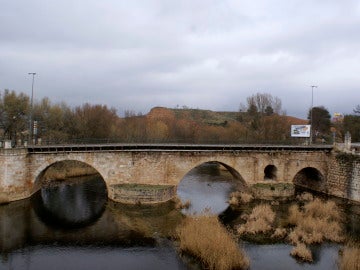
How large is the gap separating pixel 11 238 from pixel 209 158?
17.8 meters

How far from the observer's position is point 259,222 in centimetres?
2303

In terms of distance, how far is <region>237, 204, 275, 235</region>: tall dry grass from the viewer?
73.3 feet

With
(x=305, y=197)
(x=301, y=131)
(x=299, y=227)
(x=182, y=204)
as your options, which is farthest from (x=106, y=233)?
(x=301, y=131)

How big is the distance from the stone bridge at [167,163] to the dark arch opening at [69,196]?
142 cm

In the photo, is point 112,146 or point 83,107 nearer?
point 112,146

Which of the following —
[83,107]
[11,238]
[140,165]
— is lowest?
[11,238]

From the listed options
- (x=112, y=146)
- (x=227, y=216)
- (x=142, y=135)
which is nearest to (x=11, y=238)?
(x=112, y=146)

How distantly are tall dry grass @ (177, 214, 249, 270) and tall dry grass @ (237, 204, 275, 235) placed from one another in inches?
130

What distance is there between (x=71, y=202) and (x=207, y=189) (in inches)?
544

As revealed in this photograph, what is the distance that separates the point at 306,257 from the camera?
1825 cm

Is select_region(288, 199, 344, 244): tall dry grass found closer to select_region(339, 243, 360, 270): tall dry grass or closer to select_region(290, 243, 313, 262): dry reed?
select_region(290, 243, 313, 262): dry reed

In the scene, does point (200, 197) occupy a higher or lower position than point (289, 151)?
lower

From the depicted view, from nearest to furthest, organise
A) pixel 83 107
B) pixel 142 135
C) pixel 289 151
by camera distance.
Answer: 1. pixel 289 151
2. pixel 142 135
3. pixel 83 107

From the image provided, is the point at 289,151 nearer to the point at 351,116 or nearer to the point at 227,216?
the point at 227,216
